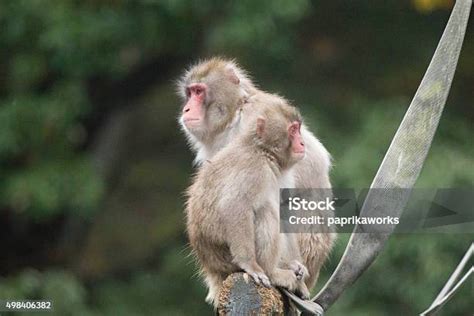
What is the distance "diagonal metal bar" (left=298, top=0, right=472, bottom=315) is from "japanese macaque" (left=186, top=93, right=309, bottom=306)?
9.0 inches

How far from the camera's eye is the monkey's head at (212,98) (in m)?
4.10

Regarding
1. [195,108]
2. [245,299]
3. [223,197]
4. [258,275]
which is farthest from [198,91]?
[245,299]

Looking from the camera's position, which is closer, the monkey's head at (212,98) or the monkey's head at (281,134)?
the monkey's head at (281,134)

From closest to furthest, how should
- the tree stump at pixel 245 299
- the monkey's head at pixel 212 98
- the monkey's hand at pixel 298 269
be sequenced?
the tree stump at pixel 245 299
the monkey's hand at pixel 298 269
the monkey's head at pixel 212 98

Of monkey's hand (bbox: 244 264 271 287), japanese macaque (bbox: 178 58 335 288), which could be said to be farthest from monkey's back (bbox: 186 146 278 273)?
japanese macaque (bbox: 178 58 335 288)

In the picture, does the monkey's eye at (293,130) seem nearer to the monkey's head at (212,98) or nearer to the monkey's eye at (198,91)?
the monkey's head at (212,98)

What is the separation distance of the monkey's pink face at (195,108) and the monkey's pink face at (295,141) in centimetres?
55

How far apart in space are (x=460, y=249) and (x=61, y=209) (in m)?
2.58

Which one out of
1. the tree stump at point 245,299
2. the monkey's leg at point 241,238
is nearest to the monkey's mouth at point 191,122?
the monkey's leg at point 241,238

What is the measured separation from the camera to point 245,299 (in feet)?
9.70

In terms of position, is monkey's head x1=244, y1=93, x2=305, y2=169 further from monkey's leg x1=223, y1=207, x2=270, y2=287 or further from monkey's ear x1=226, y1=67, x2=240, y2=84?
monkey's ear x1=226, y1=67, x2=240, y2=84

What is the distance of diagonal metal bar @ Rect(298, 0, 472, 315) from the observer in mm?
3326

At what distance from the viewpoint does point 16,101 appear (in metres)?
7.67

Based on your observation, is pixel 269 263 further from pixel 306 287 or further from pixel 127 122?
pixel 127 122
